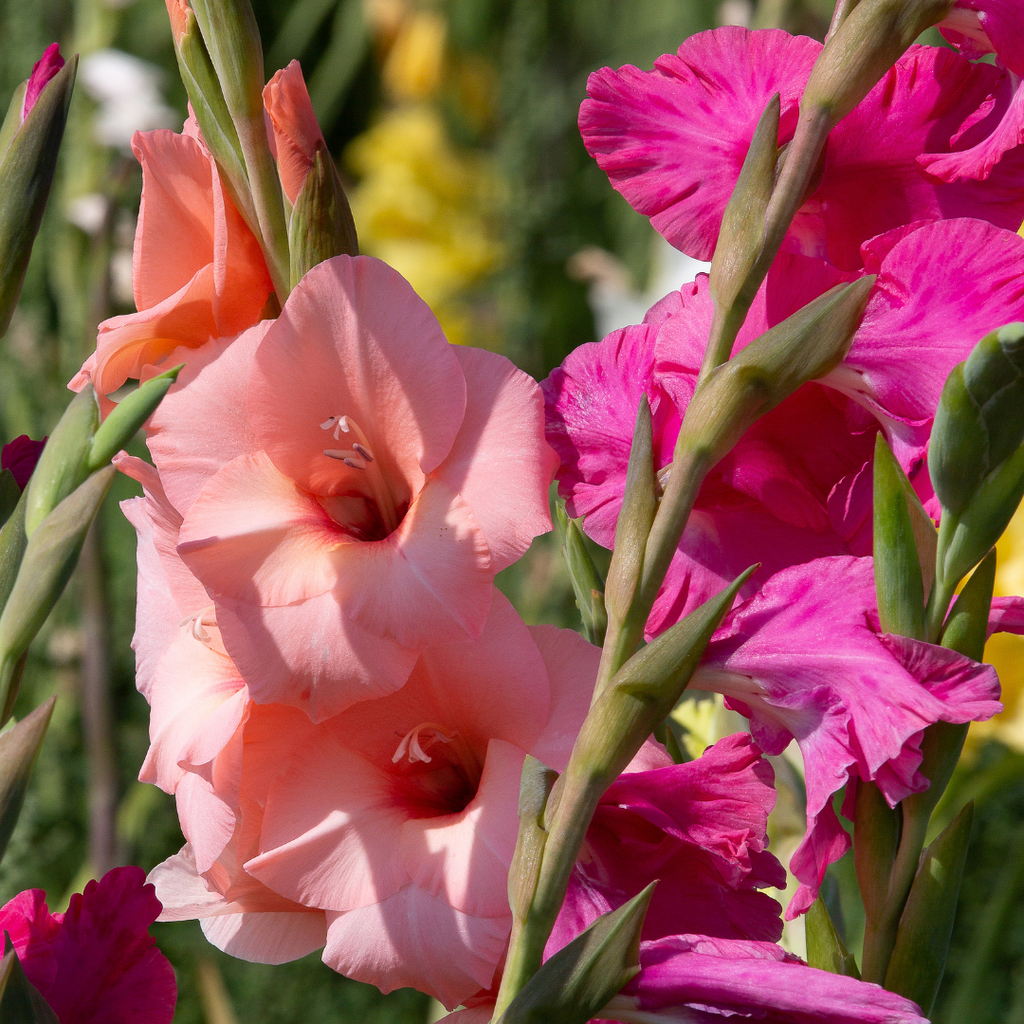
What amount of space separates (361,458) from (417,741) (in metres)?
0.08

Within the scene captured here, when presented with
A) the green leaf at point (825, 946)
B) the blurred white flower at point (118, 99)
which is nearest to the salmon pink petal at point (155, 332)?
the green leaf at point (825, 946)

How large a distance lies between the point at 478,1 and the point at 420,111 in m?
0.26

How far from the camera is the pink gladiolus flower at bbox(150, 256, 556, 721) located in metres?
0.26

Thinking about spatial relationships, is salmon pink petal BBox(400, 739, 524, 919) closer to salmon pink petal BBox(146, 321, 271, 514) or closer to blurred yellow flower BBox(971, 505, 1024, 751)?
salmon pink petal BBox(146, 321, 271, 514)

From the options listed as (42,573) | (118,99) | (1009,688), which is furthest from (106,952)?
(118,99)

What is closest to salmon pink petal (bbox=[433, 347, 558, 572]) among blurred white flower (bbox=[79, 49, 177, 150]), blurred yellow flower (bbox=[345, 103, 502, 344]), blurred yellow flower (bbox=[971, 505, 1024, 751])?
blurred yellow flower (bbox=[971, 505, 1024, 751])

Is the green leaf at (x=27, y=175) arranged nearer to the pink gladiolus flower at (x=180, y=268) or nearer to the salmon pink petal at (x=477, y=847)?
the pink gladiolus flower at (x=180, y=268)

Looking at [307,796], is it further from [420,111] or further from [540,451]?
[420,111]

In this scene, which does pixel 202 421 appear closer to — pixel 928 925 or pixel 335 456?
pixel 335 456

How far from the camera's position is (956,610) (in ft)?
0.89

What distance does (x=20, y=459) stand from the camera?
1.15 feet

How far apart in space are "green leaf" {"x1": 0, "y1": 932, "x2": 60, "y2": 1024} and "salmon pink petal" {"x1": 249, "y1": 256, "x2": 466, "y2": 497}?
5.1 inches

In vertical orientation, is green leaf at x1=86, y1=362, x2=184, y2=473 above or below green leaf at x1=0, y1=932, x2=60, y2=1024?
above

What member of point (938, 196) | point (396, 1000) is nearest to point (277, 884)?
point (938, 196)
